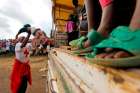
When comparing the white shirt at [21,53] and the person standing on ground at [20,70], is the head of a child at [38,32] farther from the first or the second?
the white shirt at [21,53]

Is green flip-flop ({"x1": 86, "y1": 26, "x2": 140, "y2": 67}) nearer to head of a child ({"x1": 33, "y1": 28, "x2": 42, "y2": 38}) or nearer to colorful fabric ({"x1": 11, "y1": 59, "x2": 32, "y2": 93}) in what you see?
head of a child ({"x1": 33, "y1": 28, "x2": 42, "y2": 38})

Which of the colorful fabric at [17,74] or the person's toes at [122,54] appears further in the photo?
the colorful fabric at [17,74]

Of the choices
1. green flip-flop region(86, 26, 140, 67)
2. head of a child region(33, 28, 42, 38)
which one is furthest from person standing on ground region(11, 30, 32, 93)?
green flip-flop region(86, 26, 140, 67)

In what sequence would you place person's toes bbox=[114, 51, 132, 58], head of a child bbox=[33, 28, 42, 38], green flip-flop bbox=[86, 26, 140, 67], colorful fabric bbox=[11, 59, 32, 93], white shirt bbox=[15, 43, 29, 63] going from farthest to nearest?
white shirt bbox=[15, 43, 29, 63] → colorful fabric bbox=[11, 59, 32, 93] → head of a child bbox=[33, 28, 42, 38] → person's toes bbox=[114, 51, 132, 58] → green flip-flop bbox=[86, 26, 140, 67]

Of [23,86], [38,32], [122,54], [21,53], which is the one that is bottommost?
[23,86]

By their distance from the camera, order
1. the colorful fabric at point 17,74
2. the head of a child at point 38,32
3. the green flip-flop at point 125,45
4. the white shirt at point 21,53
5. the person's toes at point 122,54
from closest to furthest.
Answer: the green flip-flop at point 125,45 → the person's toes at point 122,54 → the head of a child at point 38,32 → the colorful fabric at point 17,74 → the white shirt at point 21,53

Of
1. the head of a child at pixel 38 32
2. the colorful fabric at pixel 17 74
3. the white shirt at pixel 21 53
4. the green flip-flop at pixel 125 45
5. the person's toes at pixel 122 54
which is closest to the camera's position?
the green flip-flop at pixel 125 45

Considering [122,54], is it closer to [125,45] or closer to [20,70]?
[125,45]

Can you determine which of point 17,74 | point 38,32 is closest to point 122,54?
point 38,32

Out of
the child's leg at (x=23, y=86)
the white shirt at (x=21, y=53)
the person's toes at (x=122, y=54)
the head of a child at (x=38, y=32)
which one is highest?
the head of a child at (x=38, y=32)

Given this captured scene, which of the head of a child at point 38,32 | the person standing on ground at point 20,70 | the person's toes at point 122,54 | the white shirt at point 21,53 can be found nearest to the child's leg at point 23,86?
the person standing on ground at point 20,70

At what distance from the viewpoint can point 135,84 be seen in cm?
68

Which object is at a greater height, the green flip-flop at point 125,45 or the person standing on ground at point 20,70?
the green flip-flop at point 125,45

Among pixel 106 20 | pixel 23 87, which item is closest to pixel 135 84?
pixel 106 20
